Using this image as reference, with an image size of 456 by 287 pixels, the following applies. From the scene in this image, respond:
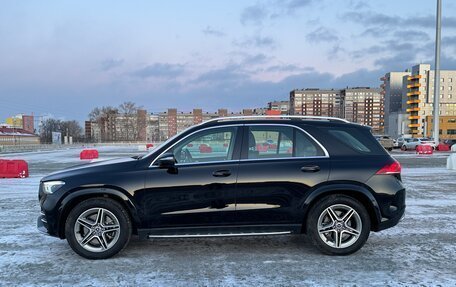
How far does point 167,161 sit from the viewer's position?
15.3ft

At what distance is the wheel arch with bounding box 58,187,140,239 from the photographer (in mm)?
4652

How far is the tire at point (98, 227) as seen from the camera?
467cm

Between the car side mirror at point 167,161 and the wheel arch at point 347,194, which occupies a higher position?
the car side mirror at point 167,161

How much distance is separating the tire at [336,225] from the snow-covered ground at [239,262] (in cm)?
15

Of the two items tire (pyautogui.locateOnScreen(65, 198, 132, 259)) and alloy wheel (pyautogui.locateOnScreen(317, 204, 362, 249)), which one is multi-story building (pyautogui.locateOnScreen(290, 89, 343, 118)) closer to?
alloy wheel (pyautogui.locateOnScreen(317, 204, 362, 249))

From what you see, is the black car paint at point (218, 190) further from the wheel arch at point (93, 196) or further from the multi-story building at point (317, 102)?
the multi-story building at point (317, 102)

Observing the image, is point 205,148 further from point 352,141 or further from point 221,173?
point 352,141

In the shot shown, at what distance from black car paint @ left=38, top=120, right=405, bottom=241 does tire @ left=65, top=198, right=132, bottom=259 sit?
0.11 meters

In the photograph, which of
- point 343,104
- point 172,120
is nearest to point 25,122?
point 172,120

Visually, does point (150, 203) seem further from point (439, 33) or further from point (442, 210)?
point (439, 33)

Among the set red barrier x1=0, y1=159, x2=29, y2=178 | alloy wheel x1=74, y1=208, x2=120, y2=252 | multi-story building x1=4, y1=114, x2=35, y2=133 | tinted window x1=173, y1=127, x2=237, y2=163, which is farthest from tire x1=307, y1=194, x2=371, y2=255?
multi-story building x1=4, y1=114, x2=35, y2=133

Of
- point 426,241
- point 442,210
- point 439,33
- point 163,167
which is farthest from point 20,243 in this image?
point 439,33

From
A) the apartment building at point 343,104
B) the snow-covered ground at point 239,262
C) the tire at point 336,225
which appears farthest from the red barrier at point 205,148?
the apartment building at point 343,104

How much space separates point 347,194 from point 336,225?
438 mm
